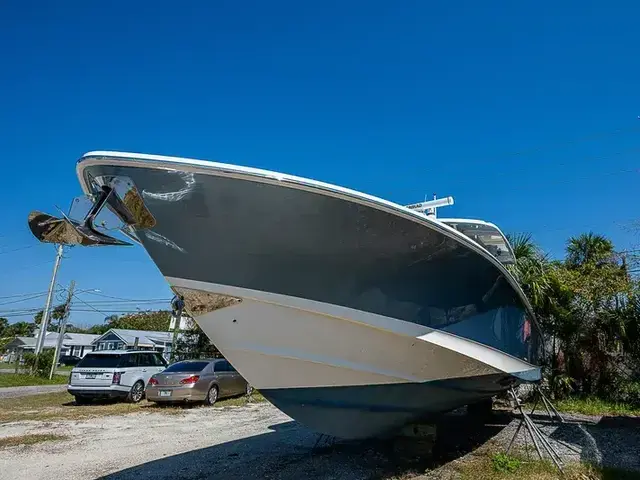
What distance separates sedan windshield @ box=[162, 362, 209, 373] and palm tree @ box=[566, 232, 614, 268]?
402 inches

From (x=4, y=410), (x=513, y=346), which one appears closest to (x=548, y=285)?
(x=513, y=346)

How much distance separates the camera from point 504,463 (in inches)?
194

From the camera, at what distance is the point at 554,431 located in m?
7.32

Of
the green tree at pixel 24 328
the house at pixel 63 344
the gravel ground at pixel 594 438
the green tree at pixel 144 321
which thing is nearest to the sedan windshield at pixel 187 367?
the gravel ground at pixel 594 438

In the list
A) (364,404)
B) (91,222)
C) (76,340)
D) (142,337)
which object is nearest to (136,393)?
(364,404)

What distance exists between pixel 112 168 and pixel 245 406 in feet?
29.8

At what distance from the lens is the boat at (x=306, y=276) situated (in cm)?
333

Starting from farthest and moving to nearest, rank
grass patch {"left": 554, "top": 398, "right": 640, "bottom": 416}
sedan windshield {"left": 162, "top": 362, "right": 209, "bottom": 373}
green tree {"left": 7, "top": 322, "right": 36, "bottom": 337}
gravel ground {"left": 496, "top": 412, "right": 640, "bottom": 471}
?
green tree {"left": 7, "top": 322, "right": 36, "bottom": 337} < sedan windshield {"left": 162, "top": 362, "right": 209, "bottom": 373} < grass patch {"left": 554, "top": 398, "right": 640, "bottom": 416} < gravel ground {"left": 496, "top": 412, "right": 640, "bottom": 471}

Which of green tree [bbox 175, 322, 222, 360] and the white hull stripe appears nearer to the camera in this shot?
the white hull stripe

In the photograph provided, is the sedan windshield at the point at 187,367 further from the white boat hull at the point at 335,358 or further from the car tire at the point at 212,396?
the white boat hull at the point at 335,358

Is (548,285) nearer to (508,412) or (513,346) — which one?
(508,412)

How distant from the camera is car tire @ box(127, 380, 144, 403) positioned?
451 inches

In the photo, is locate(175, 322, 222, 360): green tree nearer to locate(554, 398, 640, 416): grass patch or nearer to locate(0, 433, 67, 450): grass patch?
locate(0, 433, 67, 450): grass patch

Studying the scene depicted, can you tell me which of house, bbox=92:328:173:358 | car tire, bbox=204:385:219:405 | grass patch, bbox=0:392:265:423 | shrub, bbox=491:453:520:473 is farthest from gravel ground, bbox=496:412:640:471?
house, bbox=92:328:173:358
